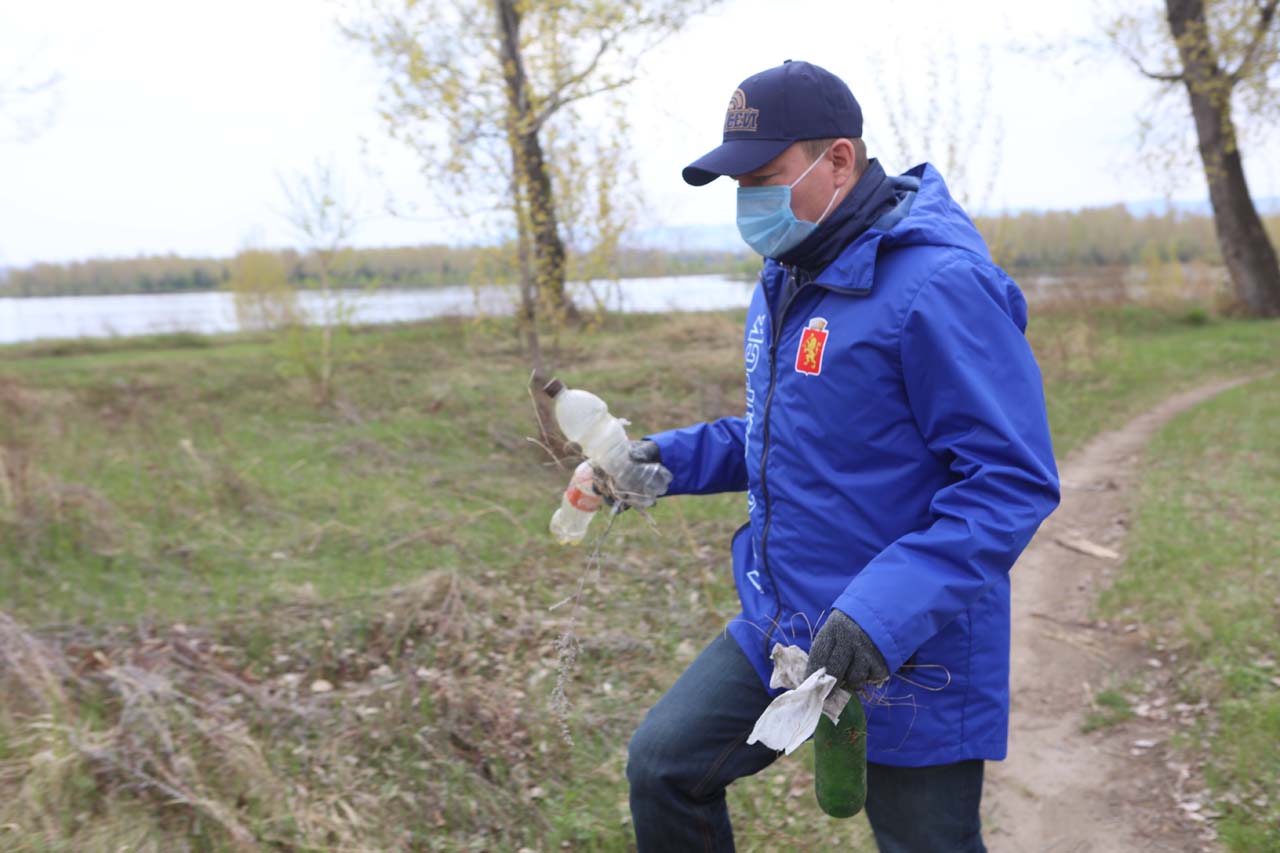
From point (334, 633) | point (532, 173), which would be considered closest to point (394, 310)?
point (532, 173)

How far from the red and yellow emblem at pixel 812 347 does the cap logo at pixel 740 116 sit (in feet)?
1.52

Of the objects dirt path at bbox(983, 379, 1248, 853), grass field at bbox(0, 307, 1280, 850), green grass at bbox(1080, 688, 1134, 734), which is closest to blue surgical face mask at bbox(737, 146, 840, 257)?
grass field at bbox(0, 307, 1280, 850)

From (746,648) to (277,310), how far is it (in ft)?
49.6

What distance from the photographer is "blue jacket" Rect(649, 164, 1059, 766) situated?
193cm

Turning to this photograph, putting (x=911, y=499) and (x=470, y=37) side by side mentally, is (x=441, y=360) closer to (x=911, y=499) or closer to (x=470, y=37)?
(x=470, y=37)

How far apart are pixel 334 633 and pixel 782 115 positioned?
379 cm

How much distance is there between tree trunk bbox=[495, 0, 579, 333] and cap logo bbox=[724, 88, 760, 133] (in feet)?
24.9

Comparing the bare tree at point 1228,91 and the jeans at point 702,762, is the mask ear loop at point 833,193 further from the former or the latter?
the bare tree at point 1228,91

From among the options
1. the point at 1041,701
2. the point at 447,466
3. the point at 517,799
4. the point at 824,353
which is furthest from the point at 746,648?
the point at 447,466

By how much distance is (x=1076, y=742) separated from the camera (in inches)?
168

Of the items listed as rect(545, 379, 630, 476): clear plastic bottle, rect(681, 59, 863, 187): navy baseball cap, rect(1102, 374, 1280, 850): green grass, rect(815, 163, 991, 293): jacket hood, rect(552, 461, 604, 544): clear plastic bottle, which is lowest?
rect(1102, 374, 1280, 850): green grass

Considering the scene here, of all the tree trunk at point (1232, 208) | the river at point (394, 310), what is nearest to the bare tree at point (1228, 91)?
the tree trunk at point (1232, 208)

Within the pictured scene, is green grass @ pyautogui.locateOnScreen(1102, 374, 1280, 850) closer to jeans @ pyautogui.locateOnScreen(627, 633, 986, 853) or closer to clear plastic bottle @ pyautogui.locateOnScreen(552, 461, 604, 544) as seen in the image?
jeans @ pyautogui.locateOnScreen(627, 633, 986, 853)

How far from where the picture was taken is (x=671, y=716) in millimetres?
2398
